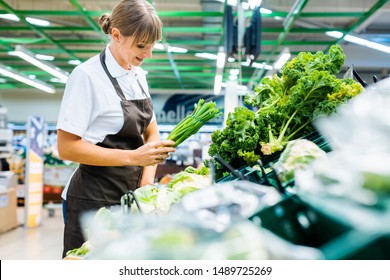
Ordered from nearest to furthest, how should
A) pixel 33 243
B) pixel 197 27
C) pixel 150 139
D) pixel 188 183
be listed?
pixel 188 183
pixel 150 139
pixel 33 243
pixel 197 27

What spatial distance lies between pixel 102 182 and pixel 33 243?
552 cm

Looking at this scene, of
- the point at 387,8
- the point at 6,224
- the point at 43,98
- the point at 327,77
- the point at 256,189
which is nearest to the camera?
the point at 256,189

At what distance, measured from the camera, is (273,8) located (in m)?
10.7

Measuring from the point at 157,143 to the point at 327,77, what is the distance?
2.34 ft

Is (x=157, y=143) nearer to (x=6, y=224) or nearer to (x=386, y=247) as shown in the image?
(x=386, y=247)

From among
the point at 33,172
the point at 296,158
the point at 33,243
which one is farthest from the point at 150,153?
the point at 33,172

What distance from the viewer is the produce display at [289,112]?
5.35 ft

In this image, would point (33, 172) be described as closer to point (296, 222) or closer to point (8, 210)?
point (8, 210)

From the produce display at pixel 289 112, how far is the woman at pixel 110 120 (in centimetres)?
32

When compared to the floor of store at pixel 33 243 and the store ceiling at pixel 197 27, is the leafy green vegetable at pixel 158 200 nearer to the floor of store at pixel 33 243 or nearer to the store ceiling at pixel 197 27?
the floor of store at pixel 33 243

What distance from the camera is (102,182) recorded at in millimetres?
2072

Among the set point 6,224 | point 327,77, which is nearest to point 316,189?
point 327,77

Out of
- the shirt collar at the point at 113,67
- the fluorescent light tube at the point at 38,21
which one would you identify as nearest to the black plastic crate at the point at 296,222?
the shirt collar at the point at 113,67

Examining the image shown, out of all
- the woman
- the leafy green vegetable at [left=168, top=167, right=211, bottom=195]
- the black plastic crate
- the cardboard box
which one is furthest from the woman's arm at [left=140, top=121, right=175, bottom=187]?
the cardboard box
